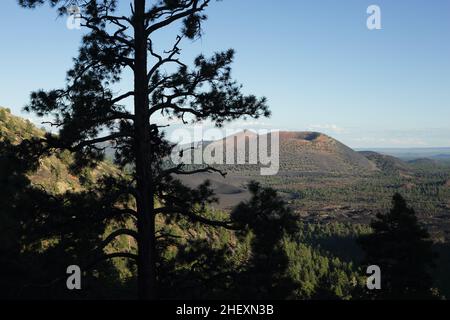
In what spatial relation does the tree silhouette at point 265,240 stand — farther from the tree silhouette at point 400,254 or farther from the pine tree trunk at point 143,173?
the tree silhouette at point 400,254

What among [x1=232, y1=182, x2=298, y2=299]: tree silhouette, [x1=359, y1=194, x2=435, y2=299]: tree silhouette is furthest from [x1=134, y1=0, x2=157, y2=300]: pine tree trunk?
[x1=359, y1=194, x2=435, y2=299]: tree silhouette

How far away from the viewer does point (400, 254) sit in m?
24.2

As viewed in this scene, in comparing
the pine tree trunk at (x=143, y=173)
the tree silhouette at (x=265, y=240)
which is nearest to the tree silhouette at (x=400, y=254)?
the tree silhouette at (x=265, y=240)

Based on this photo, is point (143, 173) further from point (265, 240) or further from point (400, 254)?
point (400, 254)

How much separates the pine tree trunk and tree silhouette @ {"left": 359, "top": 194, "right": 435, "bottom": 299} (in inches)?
658

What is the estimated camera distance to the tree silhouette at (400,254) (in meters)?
23.6

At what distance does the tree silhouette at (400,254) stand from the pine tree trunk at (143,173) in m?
16.7

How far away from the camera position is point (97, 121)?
433 inches

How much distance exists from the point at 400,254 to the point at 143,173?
1882cm

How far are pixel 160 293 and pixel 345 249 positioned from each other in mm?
178177

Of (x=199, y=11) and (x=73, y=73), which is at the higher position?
(x=199, y=11)

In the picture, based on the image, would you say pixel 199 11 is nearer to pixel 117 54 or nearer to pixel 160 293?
pixel 117 54
